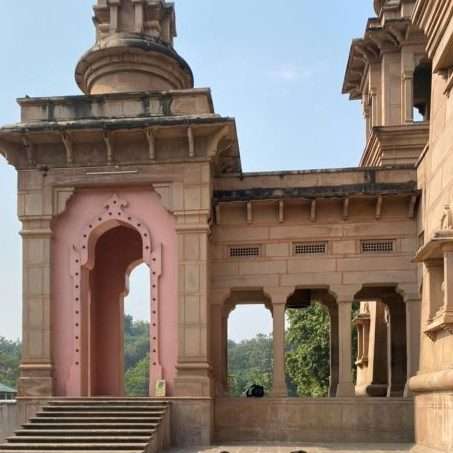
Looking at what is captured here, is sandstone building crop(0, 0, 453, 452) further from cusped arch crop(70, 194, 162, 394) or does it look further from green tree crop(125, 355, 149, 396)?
Answer: green tree crop(125, 355, 149, 396)

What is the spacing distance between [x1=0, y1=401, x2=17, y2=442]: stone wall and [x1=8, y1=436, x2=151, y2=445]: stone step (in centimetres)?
273

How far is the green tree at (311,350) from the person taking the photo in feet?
132

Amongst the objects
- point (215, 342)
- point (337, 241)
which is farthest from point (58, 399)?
point (337, 241)

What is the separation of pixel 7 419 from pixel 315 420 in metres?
8.04

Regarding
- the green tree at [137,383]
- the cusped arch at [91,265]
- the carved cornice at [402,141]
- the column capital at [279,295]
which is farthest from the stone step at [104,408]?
the green tree at [137,383]

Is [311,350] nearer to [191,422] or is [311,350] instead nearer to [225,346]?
[225,346]

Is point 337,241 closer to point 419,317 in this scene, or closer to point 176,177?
point 419,317

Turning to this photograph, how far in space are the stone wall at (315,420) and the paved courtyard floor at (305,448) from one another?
64 cm

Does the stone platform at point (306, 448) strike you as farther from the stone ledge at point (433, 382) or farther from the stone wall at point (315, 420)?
the stone ledge at point (433, 382)

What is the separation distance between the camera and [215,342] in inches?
762

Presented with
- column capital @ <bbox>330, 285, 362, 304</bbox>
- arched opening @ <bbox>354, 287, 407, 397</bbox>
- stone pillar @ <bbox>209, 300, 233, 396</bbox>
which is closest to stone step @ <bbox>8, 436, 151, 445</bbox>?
stone pillar @ <bbox>209, 300, 233, 396</bbox>

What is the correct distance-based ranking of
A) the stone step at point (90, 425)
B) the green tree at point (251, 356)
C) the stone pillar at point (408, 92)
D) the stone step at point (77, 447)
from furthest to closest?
the green tree at point (251, 356), the stone pillar at point (408, 92), the stone step at point (90, 425), the stone step at point (77, 447)

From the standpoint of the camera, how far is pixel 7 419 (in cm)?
1988

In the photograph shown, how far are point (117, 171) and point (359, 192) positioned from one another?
19.8ft
